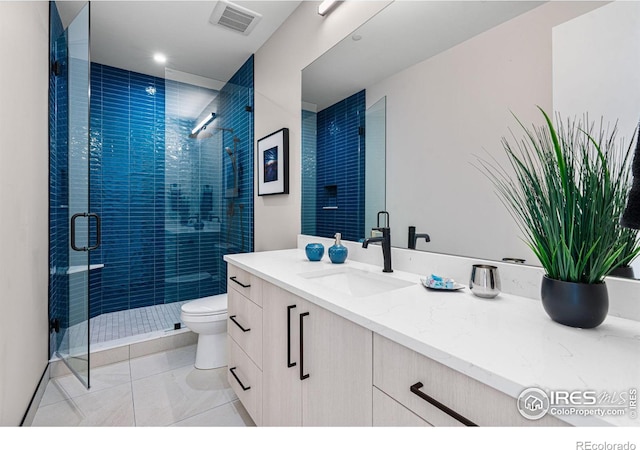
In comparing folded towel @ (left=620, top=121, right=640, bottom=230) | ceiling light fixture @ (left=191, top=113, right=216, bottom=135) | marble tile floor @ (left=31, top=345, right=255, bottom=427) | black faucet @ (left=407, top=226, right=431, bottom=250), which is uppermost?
ceiling light fixture @ (left=191, top=113, right=216, bottom=135)

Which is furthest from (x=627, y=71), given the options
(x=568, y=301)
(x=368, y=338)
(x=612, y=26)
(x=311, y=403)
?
(x=311, y=403)

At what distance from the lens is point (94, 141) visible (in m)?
3.00

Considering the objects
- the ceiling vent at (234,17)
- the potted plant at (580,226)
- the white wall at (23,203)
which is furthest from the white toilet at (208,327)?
the ceiling vent at (234,17)

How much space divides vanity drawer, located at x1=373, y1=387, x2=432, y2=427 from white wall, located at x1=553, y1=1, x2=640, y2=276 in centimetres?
71

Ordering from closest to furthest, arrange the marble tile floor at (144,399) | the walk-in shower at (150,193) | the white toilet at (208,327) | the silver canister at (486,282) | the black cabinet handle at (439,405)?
the black cabinet handle at (439,405), the silver canister at (486,282), the marble tile floor at (144,399), the white toilet at (208,327), the walk-in shower at (150,193)

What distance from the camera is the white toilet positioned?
6.88 ft

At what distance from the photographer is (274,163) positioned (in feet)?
7.97

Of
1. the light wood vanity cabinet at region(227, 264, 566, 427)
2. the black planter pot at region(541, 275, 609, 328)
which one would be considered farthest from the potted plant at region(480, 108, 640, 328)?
the light wood vanity cabinet at region(227, 264, 566, 427)

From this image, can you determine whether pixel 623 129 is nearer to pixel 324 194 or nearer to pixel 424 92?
pixel 424 92

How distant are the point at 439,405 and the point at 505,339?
0.21 meters

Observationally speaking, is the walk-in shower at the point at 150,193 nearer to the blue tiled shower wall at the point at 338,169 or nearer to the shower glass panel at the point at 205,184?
the shower glass panel at the point at 205,184

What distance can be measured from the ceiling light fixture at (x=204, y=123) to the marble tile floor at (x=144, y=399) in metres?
1.89

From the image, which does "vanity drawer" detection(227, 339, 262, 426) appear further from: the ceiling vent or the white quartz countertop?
the ceiling vent

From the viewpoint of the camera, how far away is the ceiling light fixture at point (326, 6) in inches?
71.7
